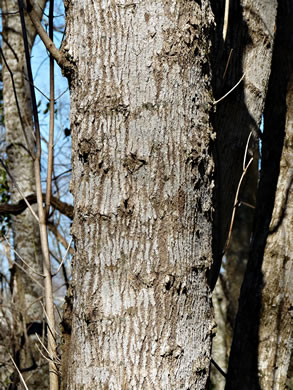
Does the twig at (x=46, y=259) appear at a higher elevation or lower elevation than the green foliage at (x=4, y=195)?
lower

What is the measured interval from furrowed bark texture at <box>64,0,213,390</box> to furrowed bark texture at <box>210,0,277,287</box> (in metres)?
0.59

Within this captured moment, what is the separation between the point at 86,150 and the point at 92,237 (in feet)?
0.72

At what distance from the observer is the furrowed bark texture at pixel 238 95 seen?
1919mm

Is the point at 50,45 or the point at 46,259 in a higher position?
the point at 50,45

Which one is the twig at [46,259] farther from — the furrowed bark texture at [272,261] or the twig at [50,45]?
the furrowed bark texture at [272,261]

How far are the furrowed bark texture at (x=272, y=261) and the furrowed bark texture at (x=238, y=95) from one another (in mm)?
540

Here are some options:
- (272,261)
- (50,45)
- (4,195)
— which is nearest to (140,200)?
(50,45)

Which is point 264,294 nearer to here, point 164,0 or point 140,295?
point 140,295

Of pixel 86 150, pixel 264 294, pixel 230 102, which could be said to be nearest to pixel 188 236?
pixel 86 150

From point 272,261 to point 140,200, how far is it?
1.36 meters

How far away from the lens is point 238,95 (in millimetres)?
1927

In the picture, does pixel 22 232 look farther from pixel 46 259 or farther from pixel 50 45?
pixel 50 45

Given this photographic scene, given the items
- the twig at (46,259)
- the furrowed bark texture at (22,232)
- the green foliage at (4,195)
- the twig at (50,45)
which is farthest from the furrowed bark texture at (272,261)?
the green foliage at (4,195)

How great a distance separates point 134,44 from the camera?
1.29m
